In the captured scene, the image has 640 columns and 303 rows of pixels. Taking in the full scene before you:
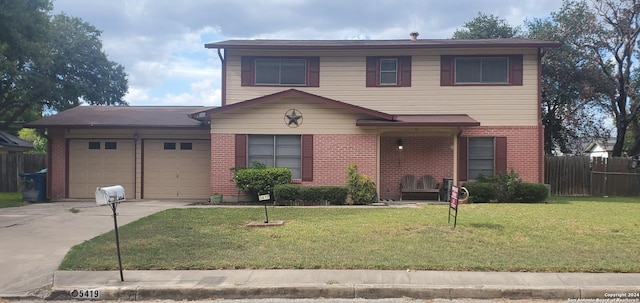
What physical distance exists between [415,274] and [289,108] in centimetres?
1020

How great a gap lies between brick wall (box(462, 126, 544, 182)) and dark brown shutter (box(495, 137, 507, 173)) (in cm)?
14

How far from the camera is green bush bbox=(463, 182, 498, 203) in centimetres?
1592

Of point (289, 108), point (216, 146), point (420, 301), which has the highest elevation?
point (289, 108)

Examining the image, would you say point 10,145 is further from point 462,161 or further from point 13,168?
point 462,161

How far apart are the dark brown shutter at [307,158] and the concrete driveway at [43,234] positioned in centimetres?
437

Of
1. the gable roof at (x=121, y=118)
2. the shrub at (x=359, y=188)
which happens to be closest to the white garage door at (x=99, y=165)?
the gable roof at (x=121, y=118)

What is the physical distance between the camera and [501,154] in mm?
17516

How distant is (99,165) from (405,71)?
11.8 meters

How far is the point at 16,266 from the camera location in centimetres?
766

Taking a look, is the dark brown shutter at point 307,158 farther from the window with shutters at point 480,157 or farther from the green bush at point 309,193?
the window with shutters at point 480,157

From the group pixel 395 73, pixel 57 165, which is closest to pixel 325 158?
pixel 395 73

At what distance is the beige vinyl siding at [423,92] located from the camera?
1758 centimetres

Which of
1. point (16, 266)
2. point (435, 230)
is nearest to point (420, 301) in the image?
point (435, 230)

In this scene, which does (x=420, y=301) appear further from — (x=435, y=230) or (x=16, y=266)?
(x=16, y=266)
